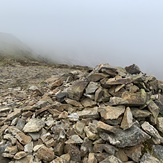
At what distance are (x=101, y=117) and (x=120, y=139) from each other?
4.69 ft

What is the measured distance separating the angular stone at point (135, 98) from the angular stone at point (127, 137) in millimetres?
1341

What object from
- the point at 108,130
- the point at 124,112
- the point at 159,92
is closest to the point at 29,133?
the point at 108,130

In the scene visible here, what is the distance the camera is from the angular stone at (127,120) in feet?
28.9

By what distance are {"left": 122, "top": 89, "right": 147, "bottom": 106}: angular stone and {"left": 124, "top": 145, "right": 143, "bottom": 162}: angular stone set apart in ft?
6.27

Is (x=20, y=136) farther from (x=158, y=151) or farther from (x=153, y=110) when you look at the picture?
(x=153, y=110)

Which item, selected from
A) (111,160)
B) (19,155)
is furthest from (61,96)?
(111,160)

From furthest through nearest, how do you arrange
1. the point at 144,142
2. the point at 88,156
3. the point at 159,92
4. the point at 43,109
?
the point at 159,92
the point at 43,109
the point at 144,142
the point at 88,156

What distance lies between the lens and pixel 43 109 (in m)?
10.6

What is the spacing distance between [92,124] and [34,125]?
8.28 ft

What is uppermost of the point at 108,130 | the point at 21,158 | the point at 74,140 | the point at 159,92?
the point at 159,92

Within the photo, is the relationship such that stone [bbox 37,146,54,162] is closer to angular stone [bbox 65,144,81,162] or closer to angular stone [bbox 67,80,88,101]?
angular stone [bbox 65,144,81,162]

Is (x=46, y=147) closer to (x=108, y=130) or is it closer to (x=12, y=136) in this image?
(x=12, y=136)

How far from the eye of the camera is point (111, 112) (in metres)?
9.46

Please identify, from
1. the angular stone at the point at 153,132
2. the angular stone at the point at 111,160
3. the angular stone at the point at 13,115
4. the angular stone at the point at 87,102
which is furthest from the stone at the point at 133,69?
the angular stone at the point at 13,115
